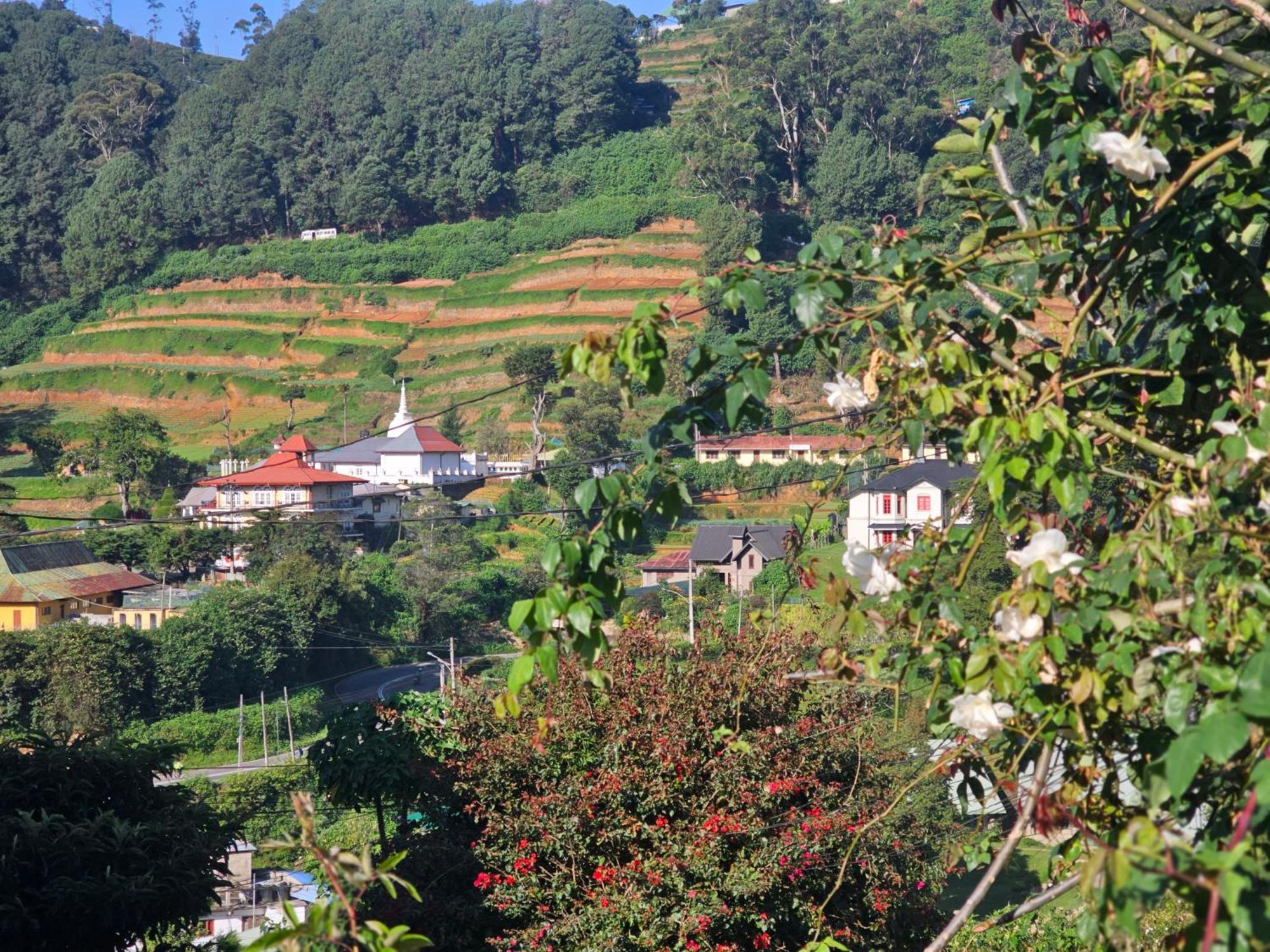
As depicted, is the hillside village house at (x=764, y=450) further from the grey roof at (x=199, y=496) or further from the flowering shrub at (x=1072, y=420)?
the flowering shrub at (x=1072, y=420)

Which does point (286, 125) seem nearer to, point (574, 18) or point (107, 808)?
point (574, 18)

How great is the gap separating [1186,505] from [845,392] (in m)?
0.68

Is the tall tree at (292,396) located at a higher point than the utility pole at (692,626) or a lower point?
lower

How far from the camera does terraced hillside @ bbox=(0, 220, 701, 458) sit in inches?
1962

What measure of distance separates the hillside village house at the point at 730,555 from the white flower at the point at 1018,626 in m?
28.8

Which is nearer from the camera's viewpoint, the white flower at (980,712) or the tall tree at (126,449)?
the white flower at (980,712)

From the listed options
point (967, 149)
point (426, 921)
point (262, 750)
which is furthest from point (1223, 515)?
point (262, 750)

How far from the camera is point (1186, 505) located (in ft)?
7.41

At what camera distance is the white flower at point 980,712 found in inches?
91.7

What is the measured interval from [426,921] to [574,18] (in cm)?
7711

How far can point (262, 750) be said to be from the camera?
2550cm

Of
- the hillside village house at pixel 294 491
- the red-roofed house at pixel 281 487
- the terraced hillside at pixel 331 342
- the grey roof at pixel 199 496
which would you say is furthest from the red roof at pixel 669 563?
the terraced hillside at pixel 331 342

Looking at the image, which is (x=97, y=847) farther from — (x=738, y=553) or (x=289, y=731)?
(x=738, y=553)

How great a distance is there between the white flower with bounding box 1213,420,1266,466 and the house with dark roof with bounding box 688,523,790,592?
2921 centimetres
